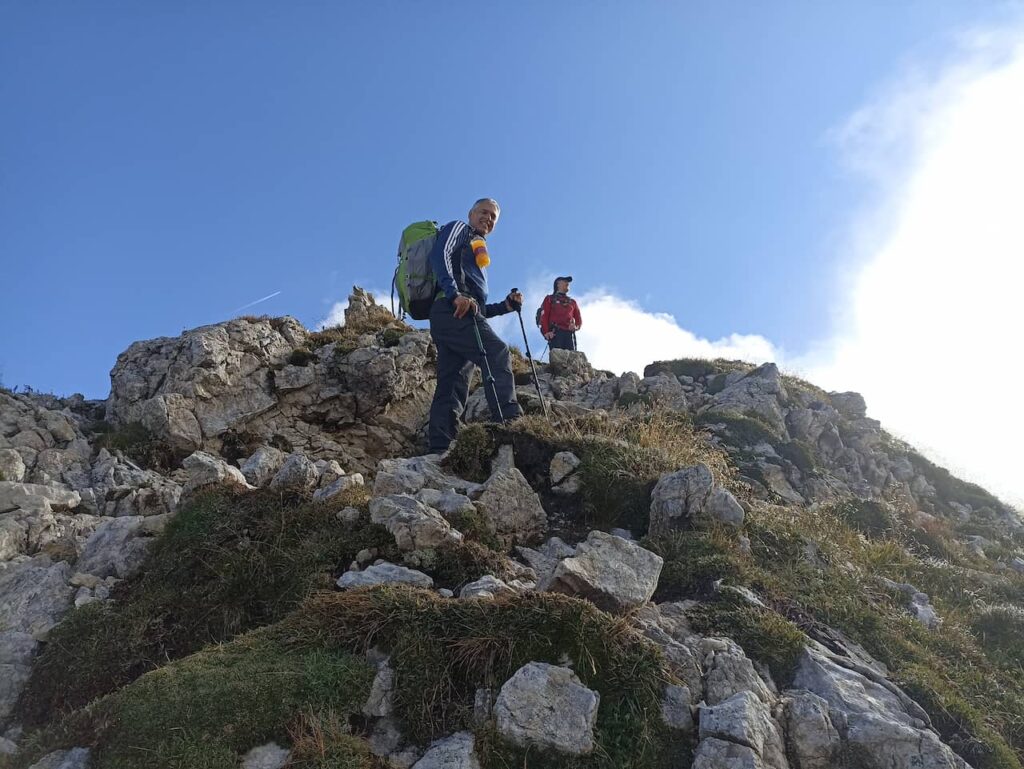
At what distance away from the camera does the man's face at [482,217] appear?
10625 mm

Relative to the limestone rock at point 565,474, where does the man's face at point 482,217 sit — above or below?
above

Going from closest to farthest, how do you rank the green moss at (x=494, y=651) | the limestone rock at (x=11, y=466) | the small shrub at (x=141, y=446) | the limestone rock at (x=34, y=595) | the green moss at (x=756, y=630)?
the green moss at (x=494, y=651) → the green moss at (x=756, y=630) → the limestone rock at (x=34, y=595) → the limestone rock at (x=11, y=466) → the small shrub at (x=141, y=446)

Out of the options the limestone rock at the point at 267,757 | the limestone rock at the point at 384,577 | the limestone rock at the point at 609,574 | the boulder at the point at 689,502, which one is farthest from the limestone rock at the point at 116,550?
the boulder at the point at 689,502

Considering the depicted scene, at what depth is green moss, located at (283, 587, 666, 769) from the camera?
462 centimetres

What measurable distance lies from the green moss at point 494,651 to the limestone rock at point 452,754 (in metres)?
0.10

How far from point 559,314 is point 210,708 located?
61.9 feet

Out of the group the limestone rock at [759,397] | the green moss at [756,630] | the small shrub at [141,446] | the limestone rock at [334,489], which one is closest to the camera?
the green moss at [756,630]

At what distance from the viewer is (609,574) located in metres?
6.09

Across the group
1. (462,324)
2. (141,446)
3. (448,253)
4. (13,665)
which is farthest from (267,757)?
(141,446)

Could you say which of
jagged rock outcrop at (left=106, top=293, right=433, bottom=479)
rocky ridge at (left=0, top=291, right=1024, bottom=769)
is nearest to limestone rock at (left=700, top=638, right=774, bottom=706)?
rocky ridge at (left=0, top=291, right=1024, bottom=769)

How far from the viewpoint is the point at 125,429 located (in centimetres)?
1288

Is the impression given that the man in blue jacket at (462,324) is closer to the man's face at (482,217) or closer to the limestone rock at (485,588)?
the man's face at (482,217)

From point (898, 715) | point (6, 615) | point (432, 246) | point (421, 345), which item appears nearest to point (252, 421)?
point (421, 345)

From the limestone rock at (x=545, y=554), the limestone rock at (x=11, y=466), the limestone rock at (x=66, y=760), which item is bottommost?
the limestone rock at (x=66, y=760)
